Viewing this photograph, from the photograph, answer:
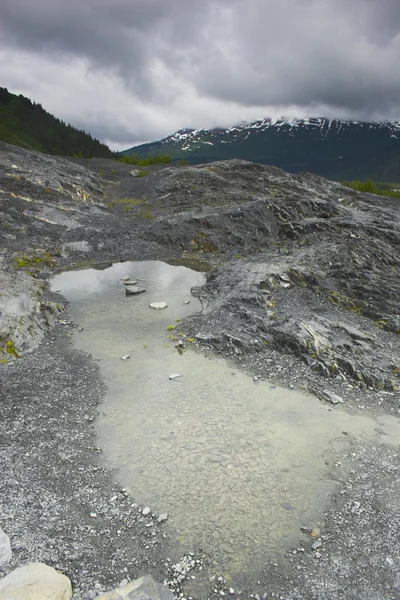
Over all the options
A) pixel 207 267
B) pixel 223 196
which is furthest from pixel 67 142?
pixel 207 267

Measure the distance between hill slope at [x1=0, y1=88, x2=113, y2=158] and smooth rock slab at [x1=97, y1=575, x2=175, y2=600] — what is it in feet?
612

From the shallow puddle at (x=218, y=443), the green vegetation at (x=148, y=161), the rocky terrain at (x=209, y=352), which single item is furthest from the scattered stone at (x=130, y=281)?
the green vegetation at (x=148, y=161)

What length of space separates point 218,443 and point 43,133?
21558cm

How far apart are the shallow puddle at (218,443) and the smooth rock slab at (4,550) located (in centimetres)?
431

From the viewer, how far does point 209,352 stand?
24.2m

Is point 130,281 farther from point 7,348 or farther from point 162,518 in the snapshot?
point 162,518

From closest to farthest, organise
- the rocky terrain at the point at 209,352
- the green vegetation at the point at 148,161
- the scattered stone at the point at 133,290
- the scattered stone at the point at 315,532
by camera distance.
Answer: the rocky terrain at the point at 209,352
the scattered stone at the point at 315,532
the scattered stone at the point at 133,290
the green vegetation at the point at 148,161

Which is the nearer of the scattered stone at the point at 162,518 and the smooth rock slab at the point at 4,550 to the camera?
the smooth rock slab at the point at 4,550

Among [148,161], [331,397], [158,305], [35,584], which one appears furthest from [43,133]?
[35,584]

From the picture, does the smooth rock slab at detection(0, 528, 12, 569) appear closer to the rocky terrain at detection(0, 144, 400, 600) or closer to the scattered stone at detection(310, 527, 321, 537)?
the rocky terrain at detection(0, 144, 400, 600)

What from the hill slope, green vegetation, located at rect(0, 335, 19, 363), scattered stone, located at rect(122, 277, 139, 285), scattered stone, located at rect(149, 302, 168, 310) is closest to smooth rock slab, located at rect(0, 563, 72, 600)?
green vegetation, located at rect(0, 335, 19, 363)

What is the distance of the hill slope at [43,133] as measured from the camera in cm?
17375

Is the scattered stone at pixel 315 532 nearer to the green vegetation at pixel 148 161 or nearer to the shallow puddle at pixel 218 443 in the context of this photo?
the shallow puddle at pixel 218 443

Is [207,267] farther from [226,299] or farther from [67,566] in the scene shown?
[67,566]
